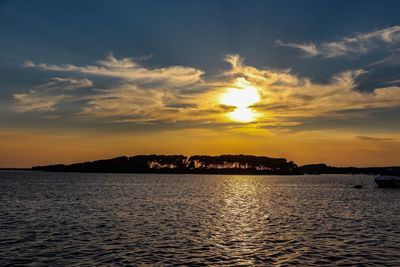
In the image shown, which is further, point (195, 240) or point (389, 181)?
point (389, 181)

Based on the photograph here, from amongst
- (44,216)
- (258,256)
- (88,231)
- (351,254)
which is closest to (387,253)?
(351,254)

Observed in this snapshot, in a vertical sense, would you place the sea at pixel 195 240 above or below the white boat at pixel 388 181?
below

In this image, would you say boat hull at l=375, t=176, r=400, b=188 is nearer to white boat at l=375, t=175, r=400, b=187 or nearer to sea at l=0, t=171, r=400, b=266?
white boat at l=375, t=175, r=400, b=187

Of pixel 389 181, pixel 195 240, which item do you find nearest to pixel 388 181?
pixel 389 181

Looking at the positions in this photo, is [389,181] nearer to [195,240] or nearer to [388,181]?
[388,181]

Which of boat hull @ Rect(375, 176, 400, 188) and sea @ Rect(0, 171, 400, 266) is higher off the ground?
boat hull @ Rect(375, 176, 400, 188)

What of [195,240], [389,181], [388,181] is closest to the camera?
[195,240]

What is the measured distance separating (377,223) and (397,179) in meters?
106

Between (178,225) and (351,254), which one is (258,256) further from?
(178,225)

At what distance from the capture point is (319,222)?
191 ft

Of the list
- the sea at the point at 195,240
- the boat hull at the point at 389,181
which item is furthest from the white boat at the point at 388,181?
the sea at the point at 195,240

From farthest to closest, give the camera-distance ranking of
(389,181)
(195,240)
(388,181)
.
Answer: (388,181), (389,181), (195,240)

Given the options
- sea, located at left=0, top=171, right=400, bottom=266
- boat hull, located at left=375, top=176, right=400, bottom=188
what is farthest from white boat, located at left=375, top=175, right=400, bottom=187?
sea, located at left=0, top=171, right=400, bottom=266

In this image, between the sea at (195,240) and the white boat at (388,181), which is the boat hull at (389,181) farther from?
the sea at (195,240)
